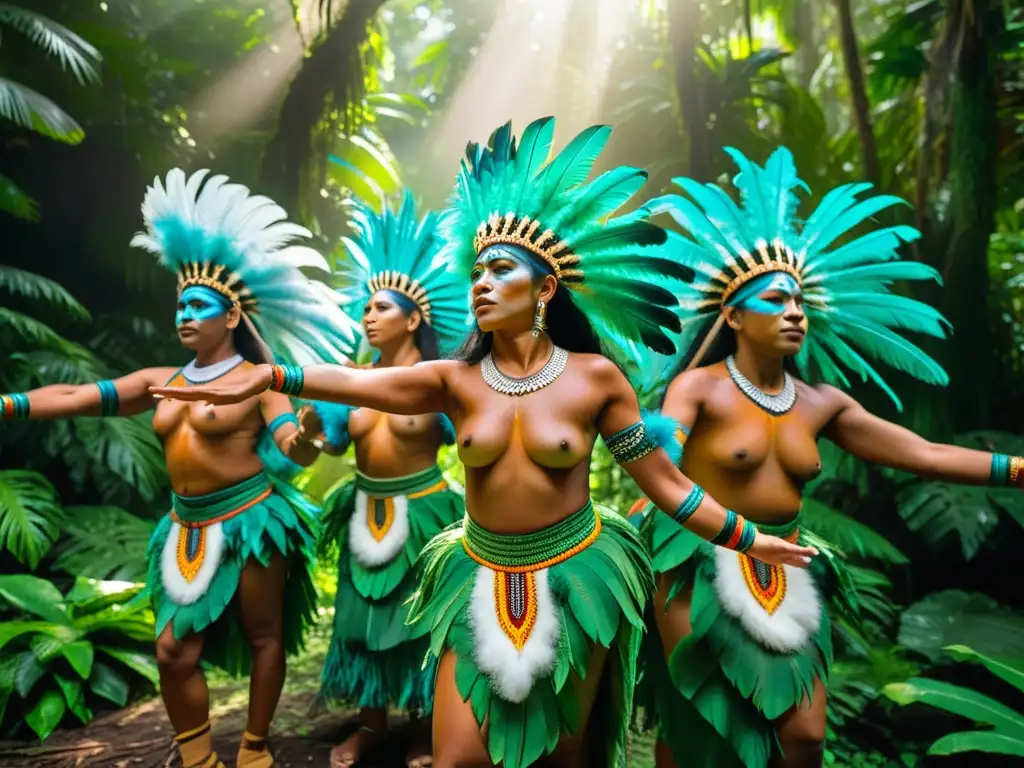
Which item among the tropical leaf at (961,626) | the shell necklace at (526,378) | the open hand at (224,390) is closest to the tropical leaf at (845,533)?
the tropical leaf at (961,626)

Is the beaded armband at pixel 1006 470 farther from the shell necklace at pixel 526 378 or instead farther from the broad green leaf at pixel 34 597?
the broad green leaf at pixel 34 597

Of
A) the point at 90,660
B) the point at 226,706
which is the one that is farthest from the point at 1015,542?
the point at 90,660

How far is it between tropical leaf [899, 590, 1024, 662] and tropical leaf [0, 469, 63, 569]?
16.0 ft

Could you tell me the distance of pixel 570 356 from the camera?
6.68 feet

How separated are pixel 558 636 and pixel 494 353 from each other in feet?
2.59

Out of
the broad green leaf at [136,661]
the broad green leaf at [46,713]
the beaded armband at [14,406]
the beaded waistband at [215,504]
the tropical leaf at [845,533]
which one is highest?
the beaded armband at [14,406]

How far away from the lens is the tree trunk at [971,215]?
15.6ft

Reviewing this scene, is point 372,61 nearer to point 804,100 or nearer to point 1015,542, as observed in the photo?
point 804,100

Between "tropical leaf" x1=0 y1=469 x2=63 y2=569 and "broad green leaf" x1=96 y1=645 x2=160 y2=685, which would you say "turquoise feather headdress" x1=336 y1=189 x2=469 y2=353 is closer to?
"broad green leaf" x1=96 y1=645 x2=160 y2=685

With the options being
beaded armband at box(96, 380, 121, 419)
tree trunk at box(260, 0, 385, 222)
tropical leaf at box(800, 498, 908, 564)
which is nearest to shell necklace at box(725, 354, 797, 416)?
tropical leaf at box(800, 498, 908, 564)

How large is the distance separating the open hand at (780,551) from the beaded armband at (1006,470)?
0.77 metres

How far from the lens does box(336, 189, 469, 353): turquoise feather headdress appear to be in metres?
3.31

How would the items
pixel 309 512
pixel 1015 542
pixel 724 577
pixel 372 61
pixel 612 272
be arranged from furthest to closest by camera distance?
1. pixel 372 61
2. pixel 1015 542
3. pixel 309 512
4. pixel 724 577
5. pixel 612 272

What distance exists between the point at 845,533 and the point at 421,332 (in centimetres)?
279
